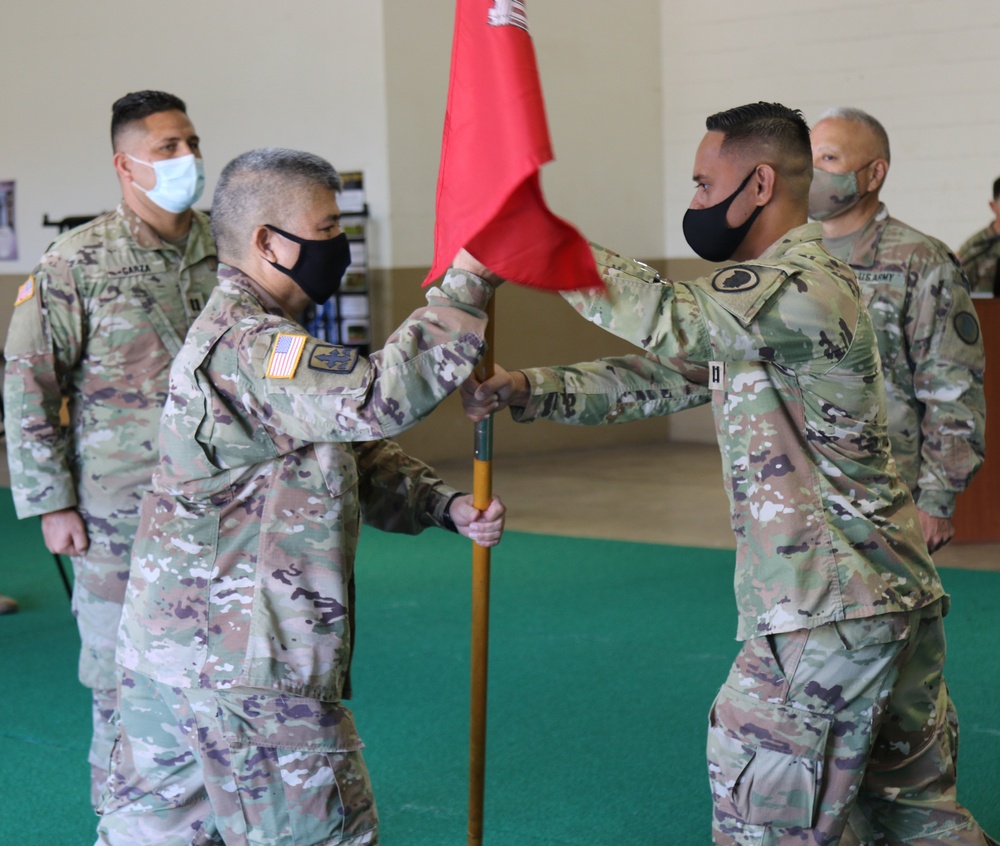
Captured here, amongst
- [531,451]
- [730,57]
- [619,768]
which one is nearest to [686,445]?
[531,451]

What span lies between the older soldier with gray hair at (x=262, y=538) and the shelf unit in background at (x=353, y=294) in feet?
21.2

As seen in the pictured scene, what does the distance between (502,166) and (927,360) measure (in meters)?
1.85

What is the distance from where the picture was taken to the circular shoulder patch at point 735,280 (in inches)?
87.7

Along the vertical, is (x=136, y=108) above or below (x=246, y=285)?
above

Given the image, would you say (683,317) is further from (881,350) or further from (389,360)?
(881,350)

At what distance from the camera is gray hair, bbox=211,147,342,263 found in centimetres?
241

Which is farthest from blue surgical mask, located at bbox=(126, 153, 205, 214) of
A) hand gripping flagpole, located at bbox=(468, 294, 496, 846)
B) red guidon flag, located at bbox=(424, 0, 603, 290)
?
red guidon flag, located at bbox=(424, 0, 603, 290)

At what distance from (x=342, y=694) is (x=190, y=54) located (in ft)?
26.4

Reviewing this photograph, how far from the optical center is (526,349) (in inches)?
392

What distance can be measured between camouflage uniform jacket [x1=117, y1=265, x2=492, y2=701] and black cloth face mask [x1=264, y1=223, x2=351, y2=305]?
9 centimetres

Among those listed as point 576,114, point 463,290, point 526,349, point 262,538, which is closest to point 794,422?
Result: point 463,290

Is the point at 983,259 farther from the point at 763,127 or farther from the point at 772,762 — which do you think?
the point at 772,762

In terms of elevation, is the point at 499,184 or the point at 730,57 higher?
the point at 730,57

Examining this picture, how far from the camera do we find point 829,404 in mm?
2348
